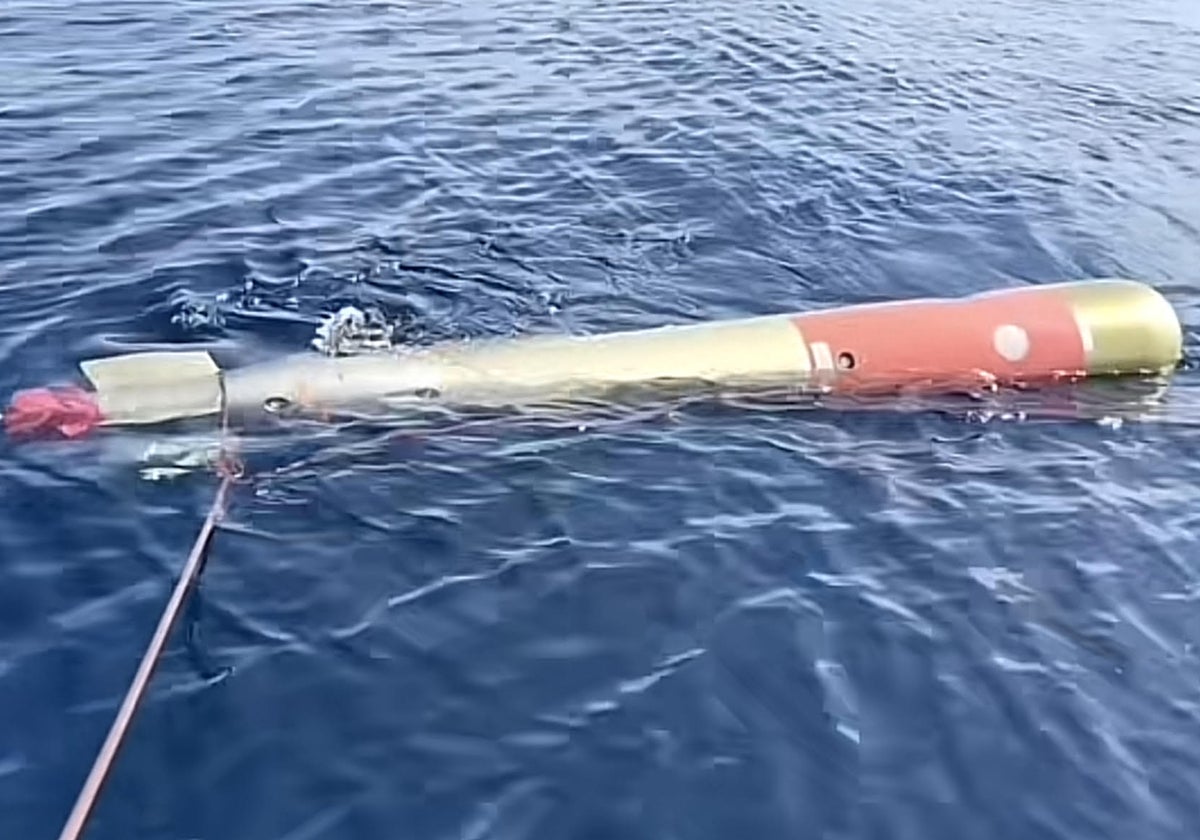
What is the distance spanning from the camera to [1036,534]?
23.3 feet

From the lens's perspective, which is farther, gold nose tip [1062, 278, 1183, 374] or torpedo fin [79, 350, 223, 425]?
gold nose tip [1062, 278, 1183, 374]

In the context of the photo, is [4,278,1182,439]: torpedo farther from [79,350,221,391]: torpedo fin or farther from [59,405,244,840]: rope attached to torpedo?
[59,405,244,840]: rope attached to torpedo

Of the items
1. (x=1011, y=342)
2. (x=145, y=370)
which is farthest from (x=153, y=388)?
(x=1011, y=342)

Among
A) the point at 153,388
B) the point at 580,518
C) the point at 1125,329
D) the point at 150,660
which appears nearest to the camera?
the point at 150,660

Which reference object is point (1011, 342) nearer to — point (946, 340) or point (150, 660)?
point (946, 340)

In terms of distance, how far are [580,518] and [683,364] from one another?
1.41 m

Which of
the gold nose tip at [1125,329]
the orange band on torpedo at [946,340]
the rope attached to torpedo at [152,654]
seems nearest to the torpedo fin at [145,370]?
the rope attached to torpedo at [152,654]

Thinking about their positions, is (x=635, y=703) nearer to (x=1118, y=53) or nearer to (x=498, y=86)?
(x=498, y=86)

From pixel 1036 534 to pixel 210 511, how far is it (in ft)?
11.9

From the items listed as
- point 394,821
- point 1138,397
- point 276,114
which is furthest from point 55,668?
point 276,114

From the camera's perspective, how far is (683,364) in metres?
8.06

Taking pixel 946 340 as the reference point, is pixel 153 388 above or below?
above

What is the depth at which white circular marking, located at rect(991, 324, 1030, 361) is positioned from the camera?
27.7 feet

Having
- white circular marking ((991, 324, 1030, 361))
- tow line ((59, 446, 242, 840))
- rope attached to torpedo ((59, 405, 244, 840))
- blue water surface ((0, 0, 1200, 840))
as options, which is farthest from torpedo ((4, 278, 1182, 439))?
tow line ((59, 446, 242, 840))
